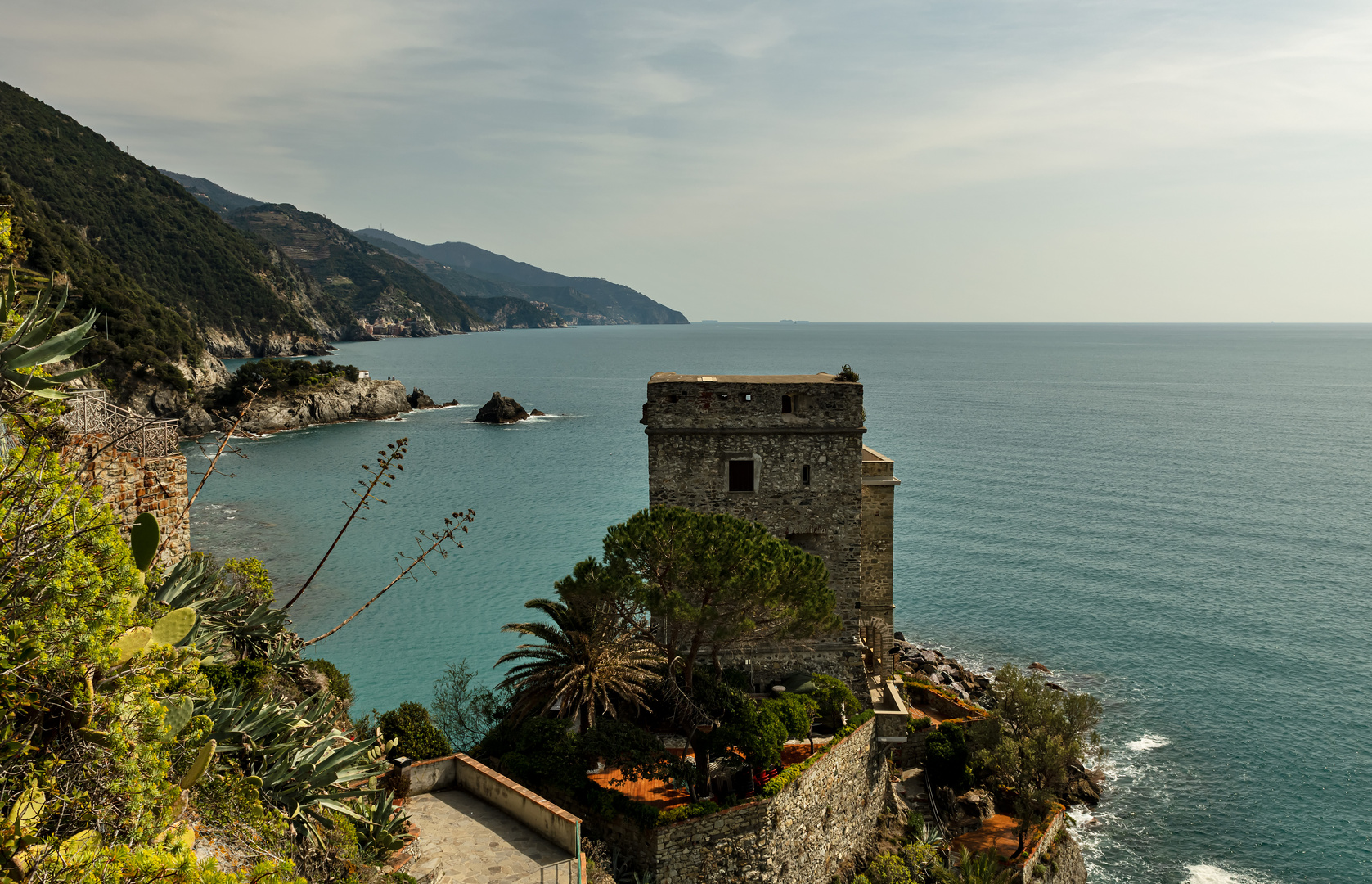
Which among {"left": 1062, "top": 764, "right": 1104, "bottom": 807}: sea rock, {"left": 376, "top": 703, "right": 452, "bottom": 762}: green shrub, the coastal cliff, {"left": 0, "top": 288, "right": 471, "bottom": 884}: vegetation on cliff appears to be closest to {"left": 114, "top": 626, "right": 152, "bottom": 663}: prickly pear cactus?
{"left": 0, "top": 288, "right": 471, "bottom": 884}: vegetation on cliff

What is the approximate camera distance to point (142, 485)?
12.6 m

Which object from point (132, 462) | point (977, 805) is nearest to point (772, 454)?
point (977, 805)

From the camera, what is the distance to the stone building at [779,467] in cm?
2278

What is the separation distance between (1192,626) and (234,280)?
537 ft

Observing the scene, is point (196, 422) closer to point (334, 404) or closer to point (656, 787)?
point (334, 404)

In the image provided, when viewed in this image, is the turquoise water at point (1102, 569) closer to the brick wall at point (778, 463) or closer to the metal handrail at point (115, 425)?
the brick wall at point (778, 463)

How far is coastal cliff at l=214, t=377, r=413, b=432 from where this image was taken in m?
91.8

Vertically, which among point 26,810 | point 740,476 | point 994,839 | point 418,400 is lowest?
point 994,839

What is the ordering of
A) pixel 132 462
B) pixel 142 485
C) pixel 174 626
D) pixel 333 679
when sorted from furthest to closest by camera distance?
pixel 333 679
pixel 142 485
pixel 132 462
pixel 174 626

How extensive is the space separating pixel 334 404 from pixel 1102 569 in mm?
84400

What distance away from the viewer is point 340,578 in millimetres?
45062

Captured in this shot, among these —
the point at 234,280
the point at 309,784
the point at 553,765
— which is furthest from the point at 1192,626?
the point at 234,280

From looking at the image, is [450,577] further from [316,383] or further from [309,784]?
[316,383]

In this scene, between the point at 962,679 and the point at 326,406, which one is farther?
the point at 326,406
